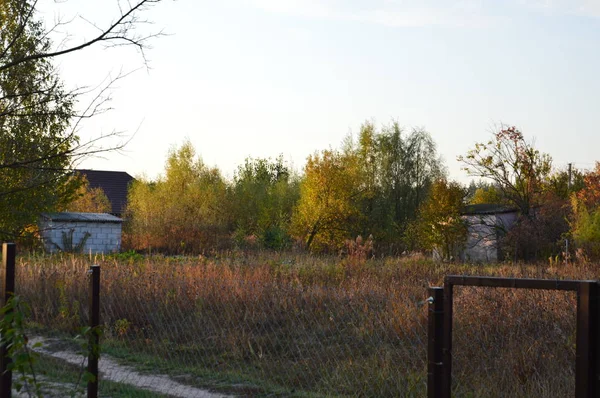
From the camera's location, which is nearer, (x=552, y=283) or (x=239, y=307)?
(x=552, y=283)

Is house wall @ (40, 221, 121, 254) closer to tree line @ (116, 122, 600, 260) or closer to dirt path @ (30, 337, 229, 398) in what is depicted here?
tree line @ (116, 122, 600, 260)

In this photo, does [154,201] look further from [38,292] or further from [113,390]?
[113,390]

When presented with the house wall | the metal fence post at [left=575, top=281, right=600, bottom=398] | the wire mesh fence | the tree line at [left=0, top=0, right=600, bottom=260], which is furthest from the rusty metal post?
the house wall

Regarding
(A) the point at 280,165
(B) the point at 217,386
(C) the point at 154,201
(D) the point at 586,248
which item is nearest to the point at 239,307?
(B) the point at 217,386

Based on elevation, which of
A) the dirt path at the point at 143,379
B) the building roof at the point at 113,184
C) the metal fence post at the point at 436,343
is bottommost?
the dirt path at the point at 143,379

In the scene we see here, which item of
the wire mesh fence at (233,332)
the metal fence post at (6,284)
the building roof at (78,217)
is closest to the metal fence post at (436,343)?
the metal fence post at (6,284)

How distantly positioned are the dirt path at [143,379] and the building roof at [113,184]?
48.6 m

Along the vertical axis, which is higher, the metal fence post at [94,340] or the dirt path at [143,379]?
the metal fence post at [94,340]

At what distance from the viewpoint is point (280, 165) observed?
68.1 m

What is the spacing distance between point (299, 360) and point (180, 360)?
1642mm

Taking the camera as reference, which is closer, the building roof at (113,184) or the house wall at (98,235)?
the house wall at (98,235)

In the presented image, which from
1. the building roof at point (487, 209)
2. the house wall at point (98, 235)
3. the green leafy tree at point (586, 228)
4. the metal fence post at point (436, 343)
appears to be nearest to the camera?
the metal fence post at point (436, 343)

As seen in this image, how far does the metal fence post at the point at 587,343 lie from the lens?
3.54 meters

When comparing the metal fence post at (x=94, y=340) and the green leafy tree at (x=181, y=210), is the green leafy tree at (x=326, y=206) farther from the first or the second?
the metal fence post at (x=94, y=340)
